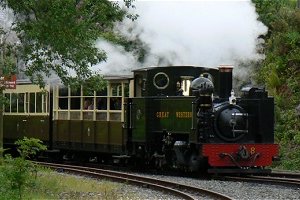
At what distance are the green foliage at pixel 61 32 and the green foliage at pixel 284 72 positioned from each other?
9.06m

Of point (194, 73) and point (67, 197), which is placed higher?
point (194, 73)

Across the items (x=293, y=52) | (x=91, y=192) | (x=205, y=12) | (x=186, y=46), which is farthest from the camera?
(x=293, y=52)

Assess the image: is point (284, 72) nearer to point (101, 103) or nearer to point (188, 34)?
point (188, 34)

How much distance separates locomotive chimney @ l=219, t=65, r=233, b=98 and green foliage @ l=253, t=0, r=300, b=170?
14.5ft

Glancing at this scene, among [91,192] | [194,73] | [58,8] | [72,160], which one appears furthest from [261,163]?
[72,160]

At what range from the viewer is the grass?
1439cm

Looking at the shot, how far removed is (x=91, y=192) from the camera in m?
15.8

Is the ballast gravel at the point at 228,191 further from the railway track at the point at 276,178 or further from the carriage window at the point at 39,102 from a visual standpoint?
the carriage window at the point at 39,102

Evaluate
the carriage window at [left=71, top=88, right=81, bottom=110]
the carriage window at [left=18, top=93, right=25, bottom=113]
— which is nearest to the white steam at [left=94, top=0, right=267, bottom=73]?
the carriage window at [left=71, top=88, right=81, bottom=110]

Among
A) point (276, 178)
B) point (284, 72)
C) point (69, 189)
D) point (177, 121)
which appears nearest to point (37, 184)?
point (69, 189)

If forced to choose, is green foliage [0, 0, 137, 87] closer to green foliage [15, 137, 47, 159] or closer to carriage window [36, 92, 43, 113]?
green foliage [15, 137, 47, 159]

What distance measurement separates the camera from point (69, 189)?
1639 centimetres

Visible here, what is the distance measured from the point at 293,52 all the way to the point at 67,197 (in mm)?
14660

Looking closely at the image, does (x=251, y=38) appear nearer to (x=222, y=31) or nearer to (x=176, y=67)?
(x=222, y=31)
